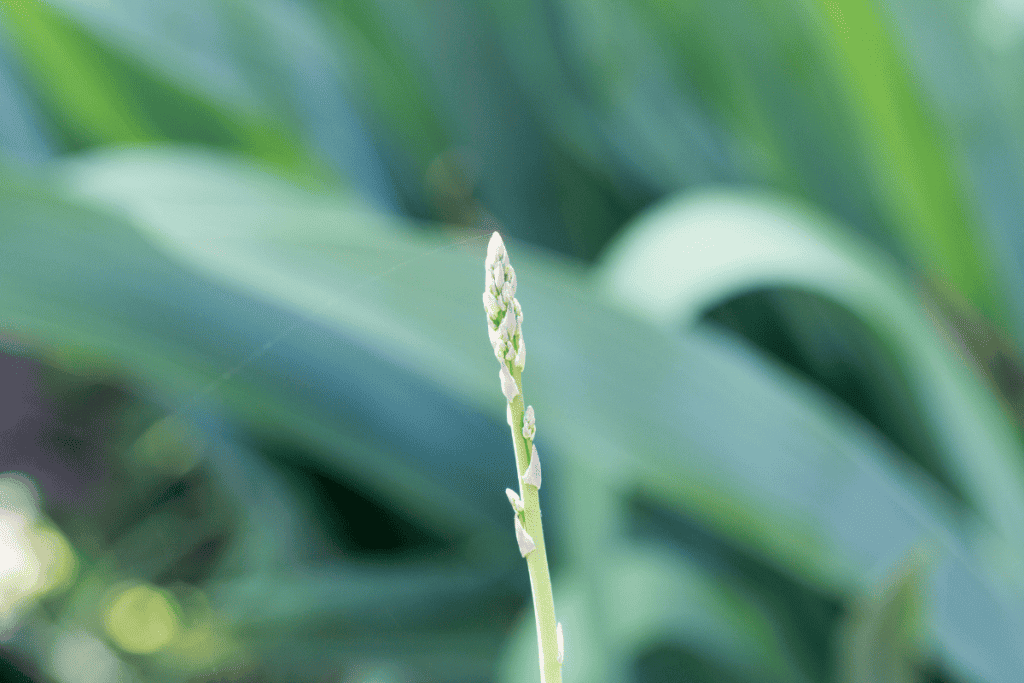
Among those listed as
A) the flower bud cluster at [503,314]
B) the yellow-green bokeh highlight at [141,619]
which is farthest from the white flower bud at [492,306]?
the yellow-green bokeh highlight at [141,619]

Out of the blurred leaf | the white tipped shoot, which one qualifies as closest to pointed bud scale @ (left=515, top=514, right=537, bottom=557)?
the white tipped shoot

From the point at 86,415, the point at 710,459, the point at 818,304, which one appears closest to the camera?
the point at 710,459

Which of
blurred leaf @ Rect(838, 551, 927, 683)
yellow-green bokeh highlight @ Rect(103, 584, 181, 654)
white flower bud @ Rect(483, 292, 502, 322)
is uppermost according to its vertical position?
yellow-green bokeh highlight @ Rect(103, 584, 181, 654)

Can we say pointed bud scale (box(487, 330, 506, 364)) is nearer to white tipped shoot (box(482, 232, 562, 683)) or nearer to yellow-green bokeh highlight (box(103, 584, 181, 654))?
white tipped shoot (box(482, 232, 562, 683))

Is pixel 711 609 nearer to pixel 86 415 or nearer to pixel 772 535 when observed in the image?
pixel 772 535

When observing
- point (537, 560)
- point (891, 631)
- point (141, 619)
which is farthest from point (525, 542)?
point (141, 619)

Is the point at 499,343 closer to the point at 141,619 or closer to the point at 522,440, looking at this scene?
the point at 522,440

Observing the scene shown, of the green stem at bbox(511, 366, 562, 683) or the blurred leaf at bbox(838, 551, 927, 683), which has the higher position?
the blurred leaf at bbox(838, 551, 927, 683)

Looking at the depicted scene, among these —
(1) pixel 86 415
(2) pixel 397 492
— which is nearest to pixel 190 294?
(2) pixel 397 492
